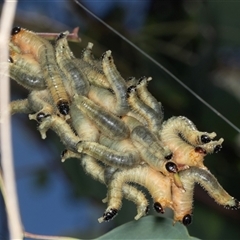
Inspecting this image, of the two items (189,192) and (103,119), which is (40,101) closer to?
(103,119)

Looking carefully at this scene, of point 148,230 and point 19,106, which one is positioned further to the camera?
point 148,230

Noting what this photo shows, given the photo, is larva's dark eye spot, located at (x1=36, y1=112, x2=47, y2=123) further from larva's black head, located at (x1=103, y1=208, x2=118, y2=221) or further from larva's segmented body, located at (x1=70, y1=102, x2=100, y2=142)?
larva's black head, located at (x1=103, y1=208, x2=118, y2=221)

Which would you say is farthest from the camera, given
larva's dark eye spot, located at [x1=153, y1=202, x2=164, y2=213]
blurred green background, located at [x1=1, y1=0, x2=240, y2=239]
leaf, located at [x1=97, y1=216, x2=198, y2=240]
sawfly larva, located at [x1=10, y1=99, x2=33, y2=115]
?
blurred green background, located at [x1=1, y1=0, x2=240, y2=239]

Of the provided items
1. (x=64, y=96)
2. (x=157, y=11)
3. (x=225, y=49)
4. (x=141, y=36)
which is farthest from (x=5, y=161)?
(x=157, y=11)

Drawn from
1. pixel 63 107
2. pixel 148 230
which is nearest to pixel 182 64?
pixel 148 230

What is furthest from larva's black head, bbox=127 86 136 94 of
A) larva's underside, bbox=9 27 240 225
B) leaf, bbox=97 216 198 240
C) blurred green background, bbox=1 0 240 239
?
blurred green background, bbox=1 0 240 239

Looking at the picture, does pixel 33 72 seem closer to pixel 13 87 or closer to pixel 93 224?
pixel 13 87

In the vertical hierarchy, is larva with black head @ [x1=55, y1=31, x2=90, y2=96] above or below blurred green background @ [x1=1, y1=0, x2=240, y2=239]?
below

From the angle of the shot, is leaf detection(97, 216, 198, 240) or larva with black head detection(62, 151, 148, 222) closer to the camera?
larva with black head detection(62, 151, 148, 222)
